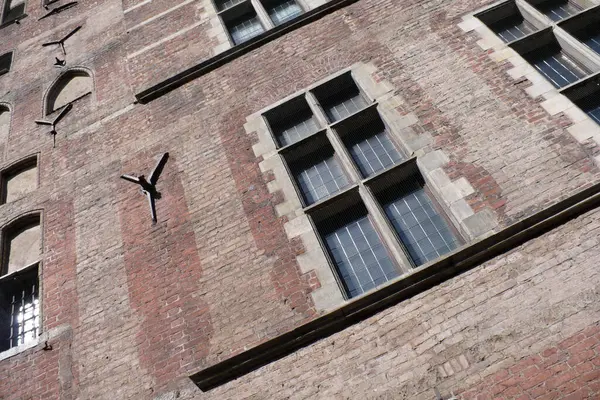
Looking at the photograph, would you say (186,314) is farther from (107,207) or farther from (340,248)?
(107,207)

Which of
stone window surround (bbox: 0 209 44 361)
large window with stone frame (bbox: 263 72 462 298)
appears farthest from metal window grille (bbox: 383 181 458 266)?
stone window surround (bbox: 0 209 44 361)

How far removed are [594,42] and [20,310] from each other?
841 cm

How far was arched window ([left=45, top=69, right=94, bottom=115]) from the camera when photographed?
9578mm

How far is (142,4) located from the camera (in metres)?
10.6

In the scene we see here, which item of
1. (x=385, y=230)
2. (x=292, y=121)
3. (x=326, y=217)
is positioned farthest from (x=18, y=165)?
(x=385, y=230)

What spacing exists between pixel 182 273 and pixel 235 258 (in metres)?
0.66

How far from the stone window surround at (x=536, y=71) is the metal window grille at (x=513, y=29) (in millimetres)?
121

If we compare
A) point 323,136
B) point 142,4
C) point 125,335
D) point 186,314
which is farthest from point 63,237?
point 142,4

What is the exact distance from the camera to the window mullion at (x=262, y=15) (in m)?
8.82

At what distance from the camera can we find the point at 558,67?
21.5ft

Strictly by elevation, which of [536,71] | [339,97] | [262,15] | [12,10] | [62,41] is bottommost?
[536,71]

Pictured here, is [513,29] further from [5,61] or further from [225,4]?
[5,61]

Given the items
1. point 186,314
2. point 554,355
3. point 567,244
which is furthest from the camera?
point 186,314

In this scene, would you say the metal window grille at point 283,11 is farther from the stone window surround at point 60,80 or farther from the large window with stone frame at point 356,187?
the stone window surround at point 60,80
